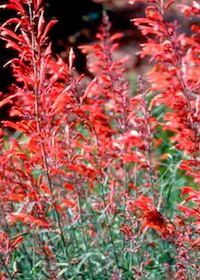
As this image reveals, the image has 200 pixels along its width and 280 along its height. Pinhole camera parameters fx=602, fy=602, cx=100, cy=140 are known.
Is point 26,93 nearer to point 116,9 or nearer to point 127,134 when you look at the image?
point 127,134

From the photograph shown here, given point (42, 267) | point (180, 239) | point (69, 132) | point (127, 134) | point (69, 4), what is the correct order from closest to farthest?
1. point (180, 239)
2. point (69, 132)
3. point (127, 134)
4. point (42, 267)
5. point (69, 4)

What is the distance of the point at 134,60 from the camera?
1044cm

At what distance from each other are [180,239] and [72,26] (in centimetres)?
538

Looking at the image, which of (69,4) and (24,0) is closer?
(24,0)

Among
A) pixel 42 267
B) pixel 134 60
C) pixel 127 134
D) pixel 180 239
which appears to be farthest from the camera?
pixel 134 60

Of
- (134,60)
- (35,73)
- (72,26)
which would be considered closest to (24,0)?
(35,73)

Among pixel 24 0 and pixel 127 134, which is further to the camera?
pixel 127 134

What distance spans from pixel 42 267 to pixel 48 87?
1438mm

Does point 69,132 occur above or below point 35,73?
below

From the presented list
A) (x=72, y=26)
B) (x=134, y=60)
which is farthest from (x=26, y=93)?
(x=134, y=60)

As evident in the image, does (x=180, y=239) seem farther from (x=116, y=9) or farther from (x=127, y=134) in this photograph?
(x=116, y=9)

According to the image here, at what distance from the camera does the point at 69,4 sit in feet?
24.6

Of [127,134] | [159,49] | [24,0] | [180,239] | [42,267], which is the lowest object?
[42,267]

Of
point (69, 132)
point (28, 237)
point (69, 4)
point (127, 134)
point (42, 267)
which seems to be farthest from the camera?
point (69, 4)
